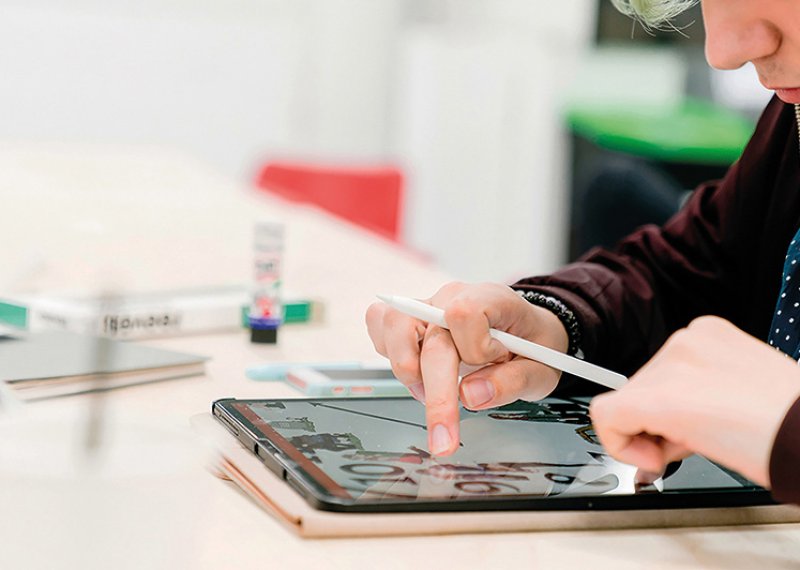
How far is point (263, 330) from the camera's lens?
4.15ft

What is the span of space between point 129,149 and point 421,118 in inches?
64.0

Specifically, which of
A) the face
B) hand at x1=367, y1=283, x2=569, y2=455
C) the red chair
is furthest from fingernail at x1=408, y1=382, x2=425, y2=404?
the red chair

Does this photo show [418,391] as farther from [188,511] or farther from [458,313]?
[188,511]

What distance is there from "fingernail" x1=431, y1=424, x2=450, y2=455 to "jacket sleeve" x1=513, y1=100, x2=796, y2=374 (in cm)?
35

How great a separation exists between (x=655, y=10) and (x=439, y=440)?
20.6 inches

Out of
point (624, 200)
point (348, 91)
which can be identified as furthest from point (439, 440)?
point (348, 91)

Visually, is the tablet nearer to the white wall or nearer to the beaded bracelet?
the beaded bracelet

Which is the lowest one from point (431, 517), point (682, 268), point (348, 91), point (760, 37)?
point (431, 517)

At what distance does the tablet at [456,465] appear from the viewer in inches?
28.7

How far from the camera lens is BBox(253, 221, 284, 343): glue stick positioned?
126cm

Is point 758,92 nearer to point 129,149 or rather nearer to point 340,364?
point 129,149

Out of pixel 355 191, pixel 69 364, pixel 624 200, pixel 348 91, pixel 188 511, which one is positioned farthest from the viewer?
pixel 348 91

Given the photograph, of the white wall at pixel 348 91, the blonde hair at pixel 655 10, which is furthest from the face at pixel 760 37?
the white wall at pixel 348 91

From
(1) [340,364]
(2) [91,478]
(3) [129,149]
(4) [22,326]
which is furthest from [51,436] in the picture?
(3) [129,149]
